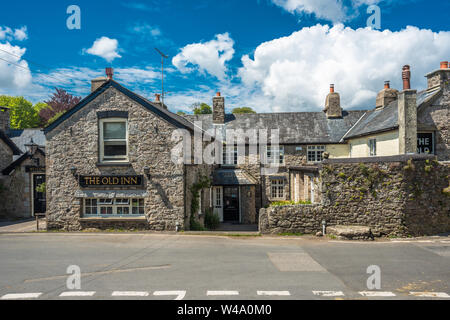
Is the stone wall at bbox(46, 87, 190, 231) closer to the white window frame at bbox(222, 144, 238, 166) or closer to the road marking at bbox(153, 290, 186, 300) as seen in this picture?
the road marking at bbox(153, 290, 186, 300)

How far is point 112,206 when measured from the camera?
545 inches

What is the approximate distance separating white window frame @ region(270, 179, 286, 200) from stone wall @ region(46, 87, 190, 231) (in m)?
12.3

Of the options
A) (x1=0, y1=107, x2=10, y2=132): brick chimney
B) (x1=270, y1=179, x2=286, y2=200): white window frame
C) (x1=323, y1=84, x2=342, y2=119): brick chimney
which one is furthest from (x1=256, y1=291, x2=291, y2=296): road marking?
(x1=0, y1=107, x2=10, y2=132): brick chimney

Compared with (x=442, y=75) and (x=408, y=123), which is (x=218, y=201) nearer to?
(x=408, y=123)

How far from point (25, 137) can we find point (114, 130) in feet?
41.5

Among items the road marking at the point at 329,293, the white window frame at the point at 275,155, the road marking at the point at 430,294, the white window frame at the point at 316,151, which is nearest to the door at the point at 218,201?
the white window frame at the point at 275,155

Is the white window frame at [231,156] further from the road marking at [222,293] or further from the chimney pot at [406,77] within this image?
the road marking at [222,293]

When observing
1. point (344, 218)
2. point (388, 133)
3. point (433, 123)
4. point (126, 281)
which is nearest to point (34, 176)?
point (126, 281)

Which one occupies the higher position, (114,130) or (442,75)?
(442,75)

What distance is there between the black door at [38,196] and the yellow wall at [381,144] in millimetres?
21867

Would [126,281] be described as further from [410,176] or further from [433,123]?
[433,123]

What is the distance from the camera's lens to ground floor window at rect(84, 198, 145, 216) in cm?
1370

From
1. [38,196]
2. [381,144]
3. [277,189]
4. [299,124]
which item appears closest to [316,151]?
[299,124]
